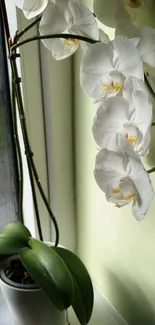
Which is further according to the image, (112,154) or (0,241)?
(0,241)

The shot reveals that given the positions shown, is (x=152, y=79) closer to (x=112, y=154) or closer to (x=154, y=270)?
(x=112, y=154)

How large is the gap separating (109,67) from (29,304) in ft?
1.55

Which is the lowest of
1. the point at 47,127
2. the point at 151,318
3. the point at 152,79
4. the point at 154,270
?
the point at 151,318

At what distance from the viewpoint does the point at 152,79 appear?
0.53m

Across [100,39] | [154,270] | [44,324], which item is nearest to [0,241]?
[44,324]

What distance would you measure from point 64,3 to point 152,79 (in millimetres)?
169

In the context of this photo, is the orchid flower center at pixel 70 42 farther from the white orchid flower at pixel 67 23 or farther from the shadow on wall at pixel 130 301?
the shadow on wall at pixel 130 301

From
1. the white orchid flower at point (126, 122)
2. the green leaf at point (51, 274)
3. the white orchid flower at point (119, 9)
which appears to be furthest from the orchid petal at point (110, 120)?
the green leaf at point (51, 274)

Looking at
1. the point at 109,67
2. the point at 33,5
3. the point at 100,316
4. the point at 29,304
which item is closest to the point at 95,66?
the point at 109,67

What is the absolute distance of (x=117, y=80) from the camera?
0.51 metres

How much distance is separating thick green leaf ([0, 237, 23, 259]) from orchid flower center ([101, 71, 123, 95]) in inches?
14.4

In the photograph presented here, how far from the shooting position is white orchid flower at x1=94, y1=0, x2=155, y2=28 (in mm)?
541

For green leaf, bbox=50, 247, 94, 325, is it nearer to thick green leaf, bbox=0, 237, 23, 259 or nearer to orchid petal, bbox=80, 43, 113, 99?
thick green leaf, bbox=0, 237, 23, 259

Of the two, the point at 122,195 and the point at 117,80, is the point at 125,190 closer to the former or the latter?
the point at 122,195
